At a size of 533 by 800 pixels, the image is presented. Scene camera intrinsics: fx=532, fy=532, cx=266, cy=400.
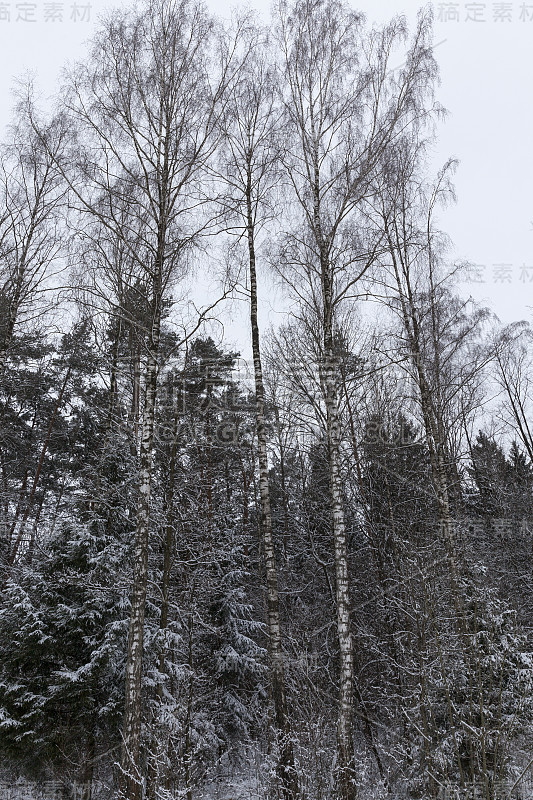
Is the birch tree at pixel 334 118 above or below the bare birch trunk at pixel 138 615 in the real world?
above

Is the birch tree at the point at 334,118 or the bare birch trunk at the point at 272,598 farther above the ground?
the birch tree at the point at 334,118

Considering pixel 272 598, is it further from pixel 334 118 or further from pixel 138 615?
pixel 334 118

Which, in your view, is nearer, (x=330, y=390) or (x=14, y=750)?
(x=330, y=390)

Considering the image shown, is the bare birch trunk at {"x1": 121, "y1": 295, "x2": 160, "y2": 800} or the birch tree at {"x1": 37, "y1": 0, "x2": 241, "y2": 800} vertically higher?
the birch tree at {"x1": 37, "y1": 0, "x2": 241, "y2": 800}

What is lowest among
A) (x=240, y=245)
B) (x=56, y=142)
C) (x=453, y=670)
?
(x=453, y=670)

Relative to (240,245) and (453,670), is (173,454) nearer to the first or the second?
(240,245)

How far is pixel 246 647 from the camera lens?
13992 millimetres

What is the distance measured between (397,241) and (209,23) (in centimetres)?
511

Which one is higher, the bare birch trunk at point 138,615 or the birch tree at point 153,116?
the birch tree at point 153,116

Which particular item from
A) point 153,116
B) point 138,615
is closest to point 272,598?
point 138,615

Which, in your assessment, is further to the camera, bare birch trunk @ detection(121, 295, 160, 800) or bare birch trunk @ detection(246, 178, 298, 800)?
bare birch trunk @ detection(246, 178, 298, 800)

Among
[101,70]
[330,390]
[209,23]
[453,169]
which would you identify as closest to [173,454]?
[330,390]

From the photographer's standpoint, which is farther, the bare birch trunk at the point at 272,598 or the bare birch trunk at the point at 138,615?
the bare birch trunk at the point at 272,598

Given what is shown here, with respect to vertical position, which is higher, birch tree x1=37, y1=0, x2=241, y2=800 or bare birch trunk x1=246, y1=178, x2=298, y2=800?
birch tree x1=37, y1=0, x2=241, y2=800
